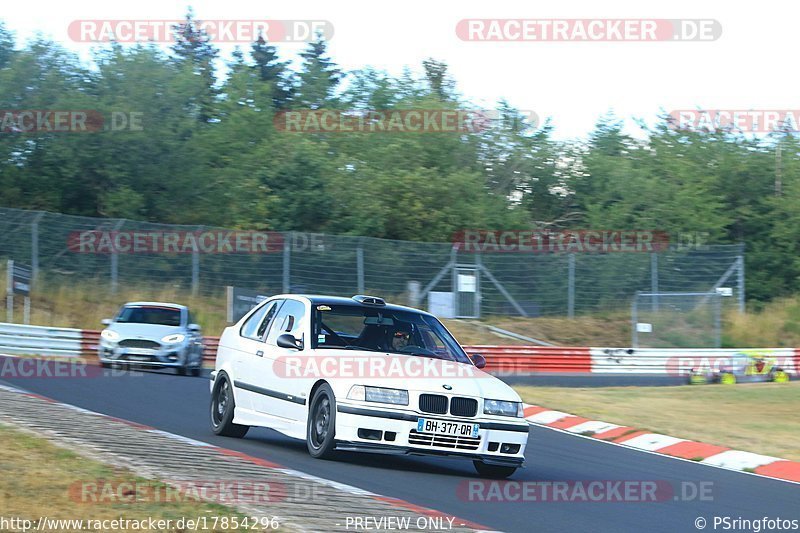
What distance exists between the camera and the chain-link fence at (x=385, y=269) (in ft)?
97.2

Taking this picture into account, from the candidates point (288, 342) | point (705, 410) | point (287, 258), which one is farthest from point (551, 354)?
point (288, 342)

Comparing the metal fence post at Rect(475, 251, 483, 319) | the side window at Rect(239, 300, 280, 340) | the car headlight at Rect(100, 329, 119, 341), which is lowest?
the car headlight at Rect(100, 329, 119, 341)

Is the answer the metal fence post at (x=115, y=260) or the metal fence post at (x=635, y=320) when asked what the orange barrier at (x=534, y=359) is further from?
the metal fence post at (x=115, y=260)

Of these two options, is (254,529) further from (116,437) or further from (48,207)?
(48,207)

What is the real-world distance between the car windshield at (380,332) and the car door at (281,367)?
194 mm

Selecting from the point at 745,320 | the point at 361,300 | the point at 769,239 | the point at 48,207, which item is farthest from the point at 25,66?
the point at 361,300

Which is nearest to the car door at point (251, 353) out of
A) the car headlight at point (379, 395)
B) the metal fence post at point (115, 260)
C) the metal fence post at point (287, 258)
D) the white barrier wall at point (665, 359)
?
the car headlight at point (379, 395)

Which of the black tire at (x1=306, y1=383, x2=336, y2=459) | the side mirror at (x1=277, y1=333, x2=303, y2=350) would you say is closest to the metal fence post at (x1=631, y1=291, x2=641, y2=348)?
the side mirror at (x1=277, y1=333, x2=303, y2=350)

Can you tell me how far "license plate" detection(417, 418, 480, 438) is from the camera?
952cm

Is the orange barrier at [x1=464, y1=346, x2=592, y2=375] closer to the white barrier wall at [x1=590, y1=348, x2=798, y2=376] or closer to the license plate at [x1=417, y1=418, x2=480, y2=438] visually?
the white barrier wall at [x1=590, y1=348, x2=798, y2=376]

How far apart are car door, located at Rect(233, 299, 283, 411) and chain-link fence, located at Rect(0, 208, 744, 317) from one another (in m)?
18.8

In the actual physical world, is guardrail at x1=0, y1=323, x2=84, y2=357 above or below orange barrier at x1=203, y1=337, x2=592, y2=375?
above

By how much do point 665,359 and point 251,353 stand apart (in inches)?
903

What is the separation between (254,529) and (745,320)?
33.1m
